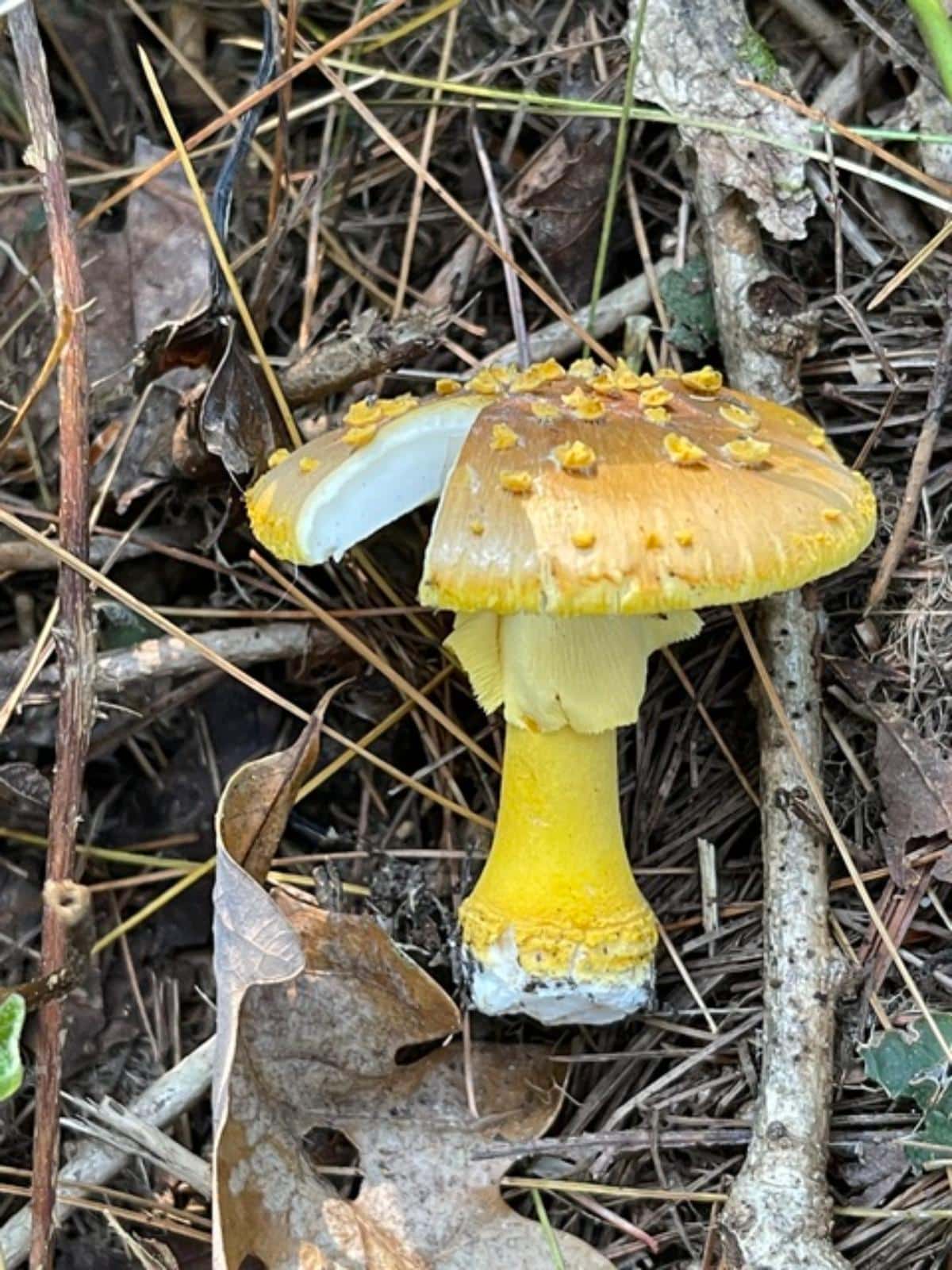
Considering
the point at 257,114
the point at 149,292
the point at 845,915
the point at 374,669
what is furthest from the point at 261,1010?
the point at 257,114

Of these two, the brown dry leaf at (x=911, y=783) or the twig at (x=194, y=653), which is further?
the twig at (x=194, y=653)

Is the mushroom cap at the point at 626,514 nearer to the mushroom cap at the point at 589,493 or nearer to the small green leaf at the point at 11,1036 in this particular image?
the mushroom cap at the point at 589,493

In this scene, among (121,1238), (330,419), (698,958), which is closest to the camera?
(121,1238)

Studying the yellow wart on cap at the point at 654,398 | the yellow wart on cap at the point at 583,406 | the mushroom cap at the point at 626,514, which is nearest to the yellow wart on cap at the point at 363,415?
the mushroom cap at the point at 626,514

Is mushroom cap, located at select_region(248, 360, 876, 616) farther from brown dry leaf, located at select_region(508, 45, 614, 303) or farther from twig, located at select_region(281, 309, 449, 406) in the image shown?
brown dry leaf, located at select_region(508, 45, 614, 303)

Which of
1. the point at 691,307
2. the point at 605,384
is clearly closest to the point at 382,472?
the point at 605,384

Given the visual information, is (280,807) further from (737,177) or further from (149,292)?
(737,177)
